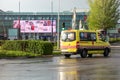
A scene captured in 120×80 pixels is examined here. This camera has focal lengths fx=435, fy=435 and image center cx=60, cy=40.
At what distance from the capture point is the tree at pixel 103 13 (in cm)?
7581

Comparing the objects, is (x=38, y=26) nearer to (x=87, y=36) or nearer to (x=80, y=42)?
(x=87, y=36)

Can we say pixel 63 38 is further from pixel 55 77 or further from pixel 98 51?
pixel 55 77

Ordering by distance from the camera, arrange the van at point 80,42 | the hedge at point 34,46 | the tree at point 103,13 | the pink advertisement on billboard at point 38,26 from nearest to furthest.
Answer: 1. the van at point 80,42
2. the hedge at point 34,46
3. the pink advertisement on billboard at point 38,26
4. the tree at point 103,13

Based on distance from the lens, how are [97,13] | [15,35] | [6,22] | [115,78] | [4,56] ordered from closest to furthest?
[115,78] → [4,56] → [15,35] → [97,13] → [6,22]

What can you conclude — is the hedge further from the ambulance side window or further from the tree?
the tree

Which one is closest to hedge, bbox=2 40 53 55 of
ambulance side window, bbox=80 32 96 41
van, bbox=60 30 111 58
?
van, bbox=60 30 111 58

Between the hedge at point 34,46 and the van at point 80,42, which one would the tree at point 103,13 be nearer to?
the hedge at point 34,46

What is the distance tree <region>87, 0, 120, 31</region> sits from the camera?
7581 centimetres

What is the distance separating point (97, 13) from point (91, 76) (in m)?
59.1

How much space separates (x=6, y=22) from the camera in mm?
105000

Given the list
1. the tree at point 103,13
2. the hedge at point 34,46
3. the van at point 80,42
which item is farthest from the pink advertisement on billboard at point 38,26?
the van at point 80,42

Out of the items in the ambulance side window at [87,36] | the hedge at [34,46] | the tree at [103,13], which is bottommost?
the hedge at [34,46]

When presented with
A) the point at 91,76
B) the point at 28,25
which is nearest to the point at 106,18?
the point at 28,25

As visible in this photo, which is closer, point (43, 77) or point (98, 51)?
point (43, 77)
